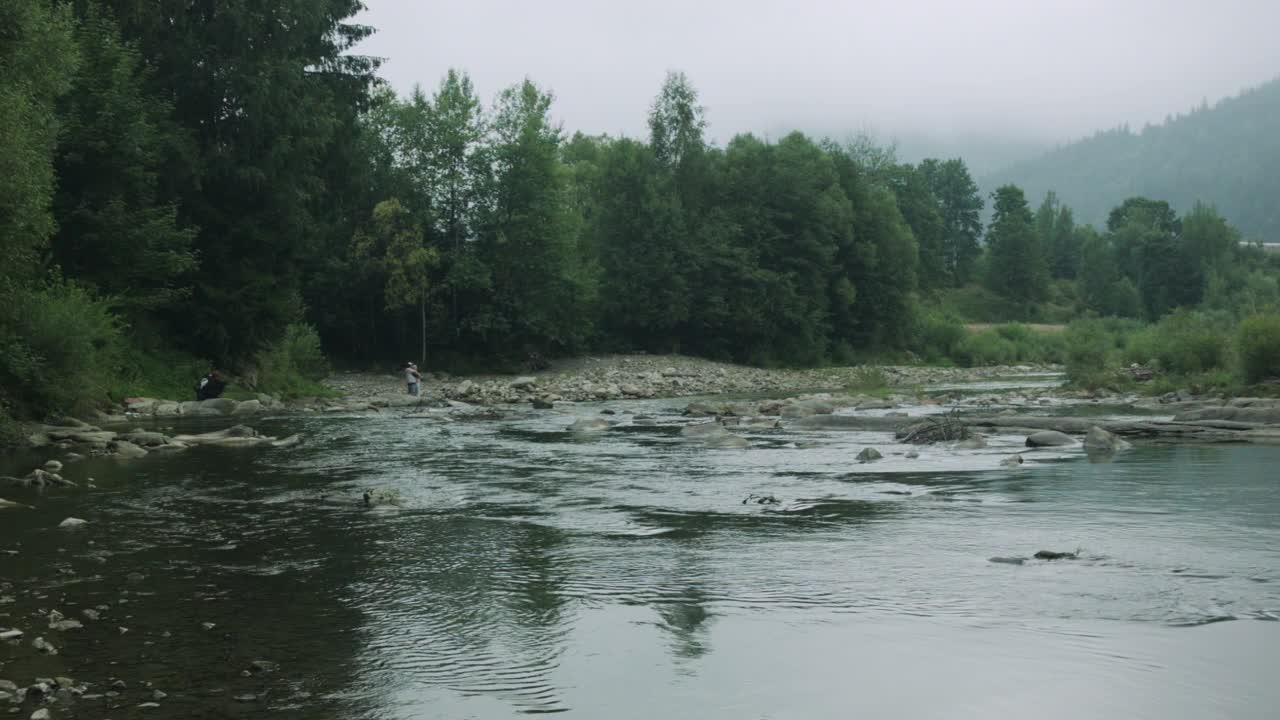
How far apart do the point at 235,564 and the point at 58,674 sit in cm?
347

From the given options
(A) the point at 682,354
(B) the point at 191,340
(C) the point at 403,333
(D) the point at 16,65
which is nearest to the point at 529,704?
(D) the point at 16,65

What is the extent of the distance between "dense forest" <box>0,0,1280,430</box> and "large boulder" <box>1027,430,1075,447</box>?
64.8ft

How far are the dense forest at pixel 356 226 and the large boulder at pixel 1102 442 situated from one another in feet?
66.8

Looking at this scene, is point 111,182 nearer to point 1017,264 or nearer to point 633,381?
point 633,381

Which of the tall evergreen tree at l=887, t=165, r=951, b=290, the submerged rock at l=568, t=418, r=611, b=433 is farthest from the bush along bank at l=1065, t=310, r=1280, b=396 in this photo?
the tall evergreen tree at l=887, t=165, r=951, b=290

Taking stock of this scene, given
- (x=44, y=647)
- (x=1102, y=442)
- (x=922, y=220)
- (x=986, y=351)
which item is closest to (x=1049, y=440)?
(x=1102, y=442)

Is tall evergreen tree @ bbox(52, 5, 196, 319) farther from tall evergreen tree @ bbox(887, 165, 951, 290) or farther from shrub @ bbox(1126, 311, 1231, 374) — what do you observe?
tall evergreen tree @ bbox(887, 165, 951, 290)

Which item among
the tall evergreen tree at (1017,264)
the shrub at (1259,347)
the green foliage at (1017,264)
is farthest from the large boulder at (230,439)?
the tall evergreen tree at (1017,264)

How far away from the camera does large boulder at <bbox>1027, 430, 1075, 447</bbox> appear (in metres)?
19.6

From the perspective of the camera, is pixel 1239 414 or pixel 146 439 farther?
pixel 1239 414

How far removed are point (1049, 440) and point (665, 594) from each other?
44.5 feet

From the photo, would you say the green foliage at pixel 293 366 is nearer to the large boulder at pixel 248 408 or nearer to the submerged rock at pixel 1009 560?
the large boulder at pixel 248 408

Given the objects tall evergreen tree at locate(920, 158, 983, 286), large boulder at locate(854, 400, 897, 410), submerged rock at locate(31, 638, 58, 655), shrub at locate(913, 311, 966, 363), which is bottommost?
submerged rock at locate(31, 638, 58, 655)

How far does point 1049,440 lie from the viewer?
64.4 ft
